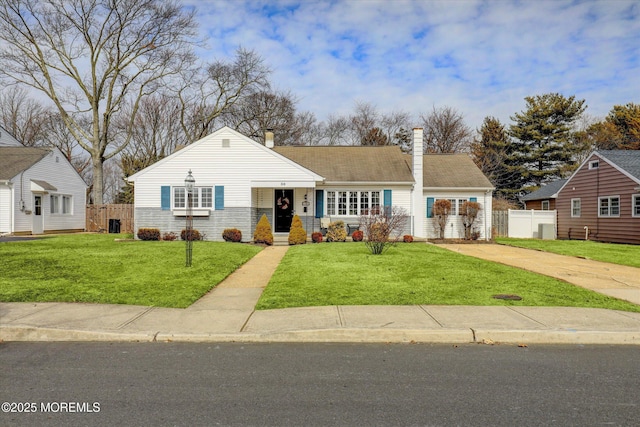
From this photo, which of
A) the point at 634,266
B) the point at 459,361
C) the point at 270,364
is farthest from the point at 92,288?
the point at 634,266

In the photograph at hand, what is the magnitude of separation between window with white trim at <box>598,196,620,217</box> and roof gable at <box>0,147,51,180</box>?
102ft

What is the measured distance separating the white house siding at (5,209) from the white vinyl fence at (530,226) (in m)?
27.4

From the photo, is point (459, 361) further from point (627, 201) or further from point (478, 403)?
point (627, 201)

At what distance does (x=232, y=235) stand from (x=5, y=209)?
13.6 meters

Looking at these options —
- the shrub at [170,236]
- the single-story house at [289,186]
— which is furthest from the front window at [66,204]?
the shrub at [170,236]

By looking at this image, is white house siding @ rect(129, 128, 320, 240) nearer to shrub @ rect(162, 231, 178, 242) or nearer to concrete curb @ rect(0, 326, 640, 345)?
shrub @ rect(162, 231, 178, 242)

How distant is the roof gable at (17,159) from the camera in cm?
2311

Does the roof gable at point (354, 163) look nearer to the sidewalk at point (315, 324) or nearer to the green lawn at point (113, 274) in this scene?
the green lawn at point (113, 274)

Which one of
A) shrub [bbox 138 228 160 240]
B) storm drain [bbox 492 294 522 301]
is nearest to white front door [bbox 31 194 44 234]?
shrub [bbox 138 228 160 240]

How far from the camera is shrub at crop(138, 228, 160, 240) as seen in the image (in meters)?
18.2

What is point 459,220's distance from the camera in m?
22.0

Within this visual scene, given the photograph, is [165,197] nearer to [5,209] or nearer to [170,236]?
[170,236]

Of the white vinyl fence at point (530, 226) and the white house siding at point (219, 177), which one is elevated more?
the white house siding at point (219, 177)

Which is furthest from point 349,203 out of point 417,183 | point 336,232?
point 417,183
